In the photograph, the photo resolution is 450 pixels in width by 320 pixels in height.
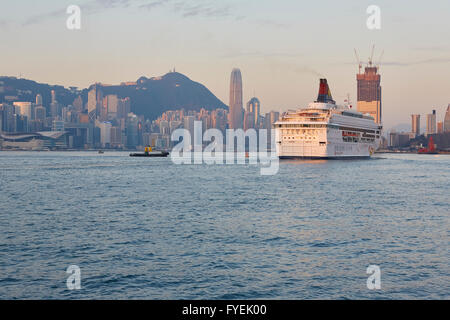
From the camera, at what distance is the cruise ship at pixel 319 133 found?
124000 millimetres

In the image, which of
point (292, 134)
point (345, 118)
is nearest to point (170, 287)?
point (292, 134)

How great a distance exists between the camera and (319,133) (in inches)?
4867

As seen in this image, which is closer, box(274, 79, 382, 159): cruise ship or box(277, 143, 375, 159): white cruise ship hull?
box(277, 143, 375, 159): white cruise ship hull

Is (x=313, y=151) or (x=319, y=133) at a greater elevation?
(x=319, y=133)

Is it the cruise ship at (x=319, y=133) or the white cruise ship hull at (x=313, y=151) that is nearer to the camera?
the white cruise ship hull at (x=313, y=151)

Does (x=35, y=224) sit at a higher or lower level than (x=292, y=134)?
lower

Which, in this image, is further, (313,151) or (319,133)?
(313,151)

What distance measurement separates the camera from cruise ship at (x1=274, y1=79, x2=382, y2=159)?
124 meters

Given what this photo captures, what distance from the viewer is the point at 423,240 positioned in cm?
2720

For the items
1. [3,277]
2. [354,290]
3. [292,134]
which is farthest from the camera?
[292,134]

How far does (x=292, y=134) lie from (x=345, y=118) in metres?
21.4
